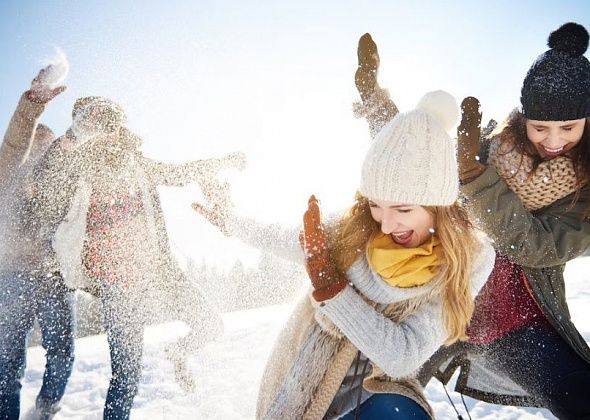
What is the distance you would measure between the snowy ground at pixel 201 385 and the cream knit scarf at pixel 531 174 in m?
1.76

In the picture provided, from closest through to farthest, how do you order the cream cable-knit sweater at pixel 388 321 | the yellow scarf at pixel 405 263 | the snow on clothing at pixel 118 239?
1. the cream cable-knit sweater at pixel 388 321
2. the yellow scarf at pixel 405 263
3. the snow on clothing at pixel 118 239

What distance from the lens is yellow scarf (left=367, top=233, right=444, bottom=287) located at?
171cm

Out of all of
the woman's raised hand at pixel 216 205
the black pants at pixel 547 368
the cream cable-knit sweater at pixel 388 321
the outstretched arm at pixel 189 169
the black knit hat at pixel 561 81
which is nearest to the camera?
the cream cable-knit sweater at pixel 388 321

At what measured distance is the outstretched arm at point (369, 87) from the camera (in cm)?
247

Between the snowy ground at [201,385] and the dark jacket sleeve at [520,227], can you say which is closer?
the dark jacket sleeve at [520,227]

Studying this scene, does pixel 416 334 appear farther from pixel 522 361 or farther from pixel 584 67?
pixel 584 67

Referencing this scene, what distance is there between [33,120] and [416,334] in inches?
103

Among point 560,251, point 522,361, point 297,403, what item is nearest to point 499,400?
point 522,361

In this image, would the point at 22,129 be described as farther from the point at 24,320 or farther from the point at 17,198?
the point at 24,320

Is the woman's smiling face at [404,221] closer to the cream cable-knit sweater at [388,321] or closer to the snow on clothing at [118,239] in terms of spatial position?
the cream cable-knit sweater at [388,321]

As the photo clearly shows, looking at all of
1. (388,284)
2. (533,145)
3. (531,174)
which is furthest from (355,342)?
(533,145)

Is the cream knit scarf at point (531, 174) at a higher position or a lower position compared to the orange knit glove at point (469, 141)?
lower

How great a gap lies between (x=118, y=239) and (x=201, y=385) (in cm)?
198

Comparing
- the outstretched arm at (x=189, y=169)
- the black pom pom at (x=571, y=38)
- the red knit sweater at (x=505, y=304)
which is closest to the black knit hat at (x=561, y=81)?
the black pom pom at (x=571, y=38)
